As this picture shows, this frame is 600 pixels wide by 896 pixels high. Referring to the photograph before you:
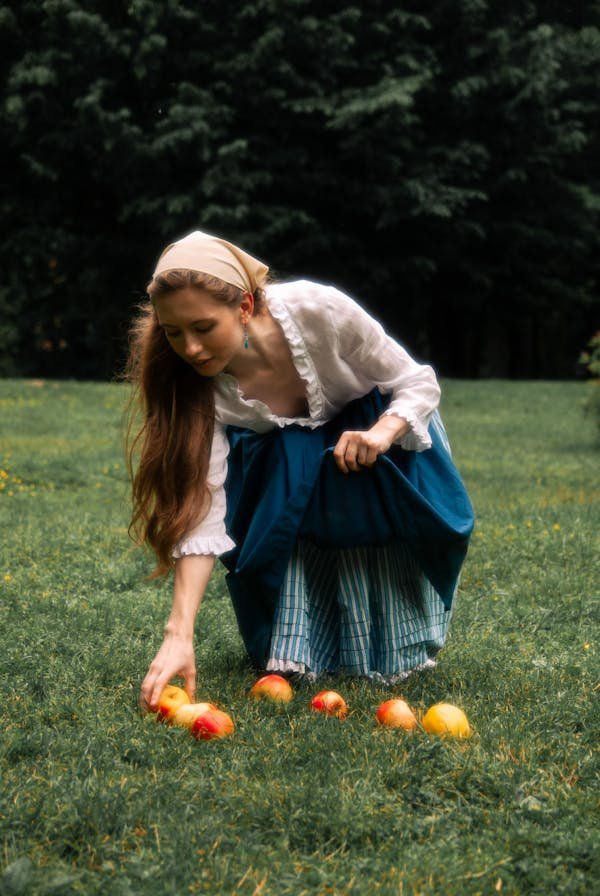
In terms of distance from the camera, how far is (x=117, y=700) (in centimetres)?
365

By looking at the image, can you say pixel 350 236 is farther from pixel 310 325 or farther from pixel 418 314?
pixel 310 325

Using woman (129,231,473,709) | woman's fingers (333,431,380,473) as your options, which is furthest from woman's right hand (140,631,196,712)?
woman's fingers (333,431,380,473)

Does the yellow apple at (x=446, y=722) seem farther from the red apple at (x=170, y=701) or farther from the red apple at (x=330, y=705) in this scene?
the red apple at (x=170, y=701)

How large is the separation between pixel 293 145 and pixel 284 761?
63.1 feet

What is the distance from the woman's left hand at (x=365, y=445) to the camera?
3.48m

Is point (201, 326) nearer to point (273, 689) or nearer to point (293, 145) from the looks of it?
point (273, 689)

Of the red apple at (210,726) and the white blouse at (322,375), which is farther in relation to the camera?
the white blouse at (322,375)

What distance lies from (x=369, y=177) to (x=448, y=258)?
298 cm

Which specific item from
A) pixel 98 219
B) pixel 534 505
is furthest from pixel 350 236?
pixel 534 505

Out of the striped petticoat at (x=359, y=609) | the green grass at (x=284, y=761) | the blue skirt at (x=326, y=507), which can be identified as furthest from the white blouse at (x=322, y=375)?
the green grass at (x=284, y=761)

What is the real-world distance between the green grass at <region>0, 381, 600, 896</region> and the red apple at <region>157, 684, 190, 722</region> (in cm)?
5

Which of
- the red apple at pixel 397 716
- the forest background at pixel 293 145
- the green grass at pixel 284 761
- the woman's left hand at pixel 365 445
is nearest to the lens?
the green grass at pixel 284 761

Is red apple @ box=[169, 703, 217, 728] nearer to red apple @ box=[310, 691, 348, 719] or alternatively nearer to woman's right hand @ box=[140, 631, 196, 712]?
woman's right hand @ box=[140, 631, 196, 712]

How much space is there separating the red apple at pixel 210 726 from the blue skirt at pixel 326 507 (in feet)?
1.96
